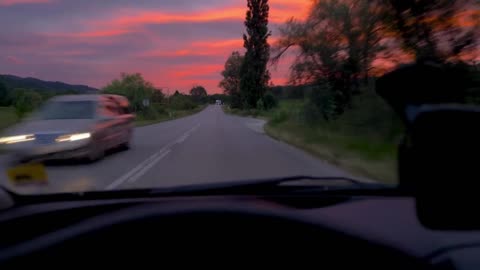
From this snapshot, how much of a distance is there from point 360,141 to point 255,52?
5254 cm

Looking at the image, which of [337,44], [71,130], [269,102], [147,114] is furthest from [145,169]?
[269,102]

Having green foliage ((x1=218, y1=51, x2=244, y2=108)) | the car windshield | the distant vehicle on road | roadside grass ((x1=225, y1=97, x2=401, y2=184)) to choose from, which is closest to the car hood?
the distant vehicle on road

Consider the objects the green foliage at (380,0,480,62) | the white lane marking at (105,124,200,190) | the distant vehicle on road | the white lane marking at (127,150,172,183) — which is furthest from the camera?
the green foliage at (380,0,480,62)

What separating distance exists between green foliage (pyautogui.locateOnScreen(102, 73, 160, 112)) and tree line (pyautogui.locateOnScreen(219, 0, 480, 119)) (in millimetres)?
42240

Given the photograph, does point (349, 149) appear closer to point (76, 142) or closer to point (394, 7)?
point (394, 7)

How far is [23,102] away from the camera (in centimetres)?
2736

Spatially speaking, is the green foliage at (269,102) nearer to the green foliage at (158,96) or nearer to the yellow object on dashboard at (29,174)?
the green foliage at (158,96)

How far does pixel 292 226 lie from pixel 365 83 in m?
18.4

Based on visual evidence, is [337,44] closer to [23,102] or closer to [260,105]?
[23,102]

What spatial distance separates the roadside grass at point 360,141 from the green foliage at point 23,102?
487 inches

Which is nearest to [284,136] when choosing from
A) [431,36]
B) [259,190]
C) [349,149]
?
[349,149]

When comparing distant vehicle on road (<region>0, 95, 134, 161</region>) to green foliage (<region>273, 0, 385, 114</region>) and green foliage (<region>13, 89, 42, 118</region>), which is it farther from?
green foliage (<region>13, 89, 42, 118</region>)

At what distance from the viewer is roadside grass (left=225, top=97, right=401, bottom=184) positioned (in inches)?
483

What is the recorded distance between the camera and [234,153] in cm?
1831
